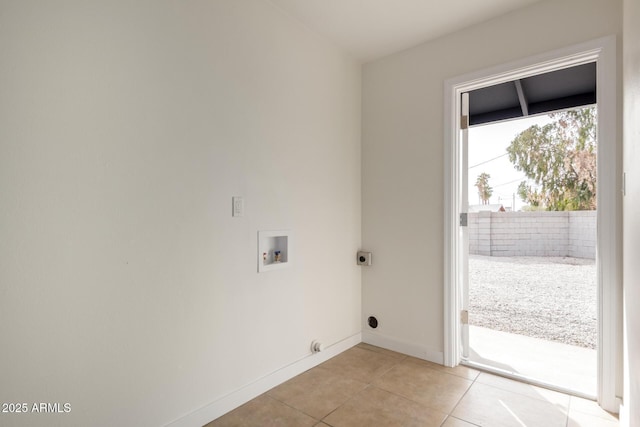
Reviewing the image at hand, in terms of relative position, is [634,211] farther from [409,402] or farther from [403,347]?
[403,347]

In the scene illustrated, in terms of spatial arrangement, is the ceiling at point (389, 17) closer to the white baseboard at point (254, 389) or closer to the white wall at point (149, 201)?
the white wall at point (149, 201)

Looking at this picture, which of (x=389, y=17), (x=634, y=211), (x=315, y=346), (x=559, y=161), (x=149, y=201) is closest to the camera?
(x=634, y=211)

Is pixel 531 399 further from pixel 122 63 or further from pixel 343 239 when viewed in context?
pixel 122 63

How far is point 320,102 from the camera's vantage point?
2584 millimetres

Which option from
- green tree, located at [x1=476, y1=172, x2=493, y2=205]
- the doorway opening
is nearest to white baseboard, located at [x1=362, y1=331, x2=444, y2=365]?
the doorway opening

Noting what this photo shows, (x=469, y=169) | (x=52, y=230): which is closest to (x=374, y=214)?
(x=469, y=169)

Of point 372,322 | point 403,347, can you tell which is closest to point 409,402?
point 403,347

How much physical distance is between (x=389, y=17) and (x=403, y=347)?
2.55 m

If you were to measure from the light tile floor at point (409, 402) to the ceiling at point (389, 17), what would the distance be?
2535mm

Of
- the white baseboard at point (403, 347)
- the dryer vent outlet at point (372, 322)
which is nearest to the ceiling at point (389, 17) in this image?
the dryer vent outlet at point (372, 322)

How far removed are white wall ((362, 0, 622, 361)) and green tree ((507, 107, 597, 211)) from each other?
0.97m

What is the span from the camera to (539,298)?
3549mm

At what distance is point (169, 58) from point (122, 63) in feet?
0.81

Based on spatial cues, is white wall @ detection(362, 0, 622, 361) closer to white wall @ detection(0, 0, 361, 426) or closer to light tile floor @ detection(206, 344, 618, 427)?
light tile floor @ detection(206, 344, 618, 427)
